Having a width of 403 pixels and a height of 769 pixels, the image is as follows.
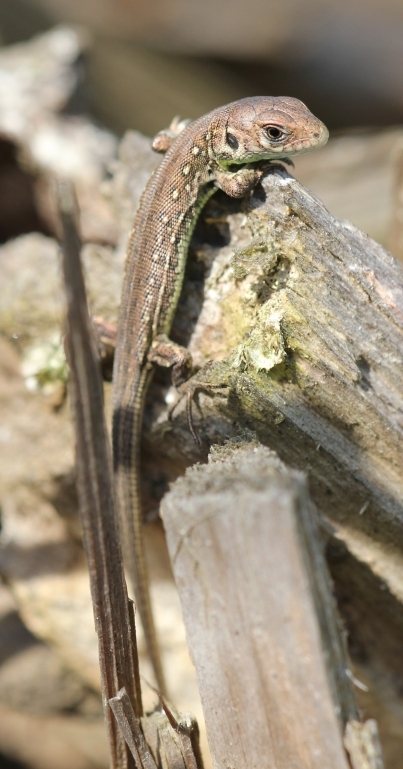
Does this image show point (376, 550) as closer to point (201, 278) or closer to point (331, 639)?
point (331, 639)

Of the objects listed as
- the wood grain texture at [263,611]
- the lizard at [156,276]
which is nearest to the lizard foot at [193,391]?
the lizard at [156,276]

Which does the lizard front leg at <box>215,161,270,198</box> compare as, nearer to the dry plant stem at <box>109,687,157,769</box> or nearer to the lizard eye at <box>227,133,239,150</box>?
the lizard eye at <box>227,133,239,150</box>

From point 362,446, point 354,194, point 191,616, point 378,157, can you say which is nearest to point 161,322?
point 362,446

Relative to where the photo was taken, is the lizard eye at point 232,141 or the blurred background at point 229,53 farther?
the blurred background at point 229,53

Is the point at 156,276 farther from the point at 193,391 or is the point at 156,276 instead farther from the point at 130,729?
the point at 130,729

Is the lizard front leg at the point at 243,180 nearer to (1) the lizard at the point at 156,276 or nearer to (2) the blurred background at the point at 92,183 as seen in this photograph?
(1) the lizard at the point at 156,276

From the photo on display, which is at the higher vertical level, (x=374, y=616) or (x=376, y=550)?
(x=376, y=550)

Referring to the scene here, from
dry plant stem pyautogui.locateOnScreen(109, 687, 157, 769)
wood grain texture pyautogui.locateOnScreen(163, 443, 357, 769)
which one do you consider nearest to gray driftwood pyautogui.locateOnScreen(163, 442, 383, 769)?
wood grain texture pyautogui.locateOnScreen(163, 443, 357, 769)
